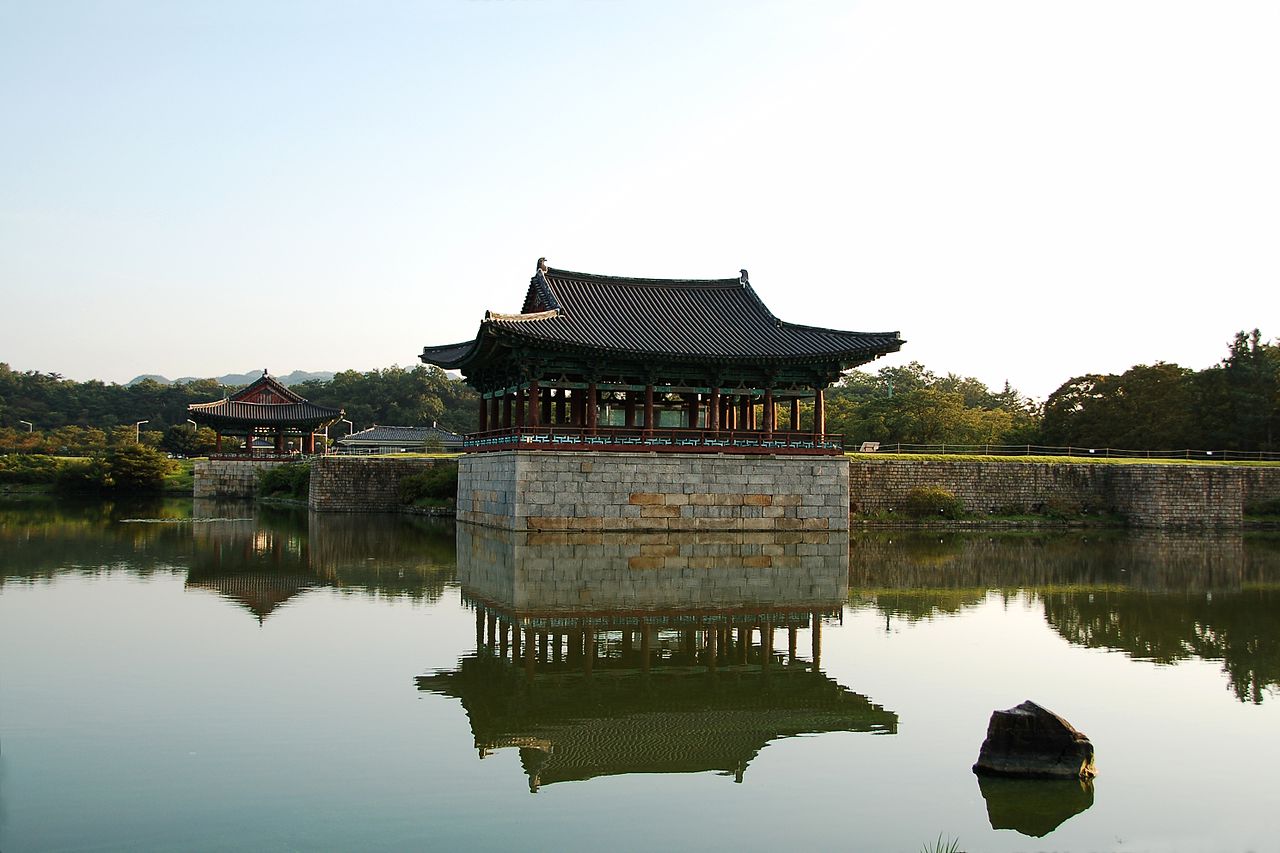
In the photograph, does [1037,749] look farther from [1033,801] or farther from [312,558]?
[312,558]

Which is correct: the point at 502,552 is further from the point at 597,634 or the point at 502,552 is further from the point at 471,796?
the point at 471,796

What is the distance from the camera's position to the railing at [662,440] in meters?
30.2

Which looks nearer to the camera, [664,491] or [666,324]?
[664,491]

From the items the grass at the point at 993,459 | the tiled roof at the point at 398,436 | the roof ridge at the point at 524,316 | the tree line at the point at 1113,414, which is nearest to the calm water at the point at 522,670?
the roof ridge at the point at 524,316

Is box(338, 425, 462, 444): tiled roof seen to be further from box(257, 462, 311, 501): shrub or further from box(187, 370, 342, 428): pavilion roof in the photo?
box(257, 462, 311, 501): shrub

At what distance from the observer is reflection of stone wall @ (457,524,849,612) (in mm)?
17750

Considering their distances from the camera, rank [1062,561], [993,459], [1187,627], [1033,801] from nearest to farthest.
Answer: [1033,801], [1187,627], [1062,561], [993,459]

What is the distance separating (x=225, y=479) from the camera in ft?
176

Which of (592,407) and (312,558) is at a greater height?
(592,407)

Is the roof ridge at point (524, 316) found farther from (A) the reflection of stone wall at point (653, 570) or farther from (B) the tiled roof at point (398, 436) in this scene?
(B) the tiled roof at point (398, 436)

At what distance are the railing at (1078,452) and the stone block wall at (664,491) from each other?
13.7 meters

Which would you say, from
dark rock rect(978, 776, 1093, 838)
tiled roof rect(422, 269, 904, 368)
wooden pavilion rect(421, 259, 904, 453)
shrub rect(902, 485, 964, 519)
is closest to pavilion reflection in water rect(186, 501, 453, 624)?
wooden pavilion rect(421, 259, 904, 453)

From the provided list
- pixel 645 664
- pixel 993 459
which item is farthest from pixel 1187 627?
pixel 993 459

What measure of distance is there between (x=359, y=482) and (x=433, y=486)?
13.6 ft
